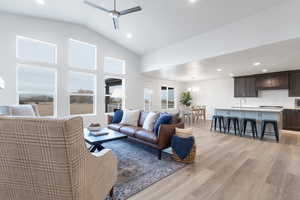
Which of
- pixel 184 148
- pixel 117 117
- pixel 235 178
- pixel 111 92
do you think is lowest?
pixel 235 178

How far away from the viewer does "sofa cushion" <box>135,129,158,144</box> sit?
111 inches

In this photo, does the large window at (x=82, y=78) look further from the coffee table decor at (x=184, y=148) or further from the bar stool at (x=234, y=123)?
the bar stool at (x=234, y=123)

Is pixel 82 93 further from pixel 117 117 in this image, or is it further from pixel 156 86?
pixel 156 86

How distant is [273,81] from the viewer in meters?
6.01

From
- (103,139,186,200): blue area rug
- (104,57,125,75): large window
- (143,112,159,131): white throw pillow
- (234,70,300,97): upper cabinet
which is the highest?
(104,57,125,75): large window

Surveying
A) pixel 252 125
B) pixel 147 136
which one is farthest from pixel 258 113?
pixel 147 136

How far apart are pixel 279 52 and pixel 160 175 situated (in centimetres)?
428

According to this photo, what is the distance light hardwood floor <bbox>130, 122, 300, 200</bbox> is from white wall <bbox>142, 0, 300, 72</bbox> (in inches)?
99.4

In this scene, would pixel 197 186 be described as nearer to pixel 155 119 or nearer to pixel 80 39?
pixel 155 119

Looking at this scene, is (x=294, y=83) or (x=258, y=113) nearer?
(x=258, y=113)

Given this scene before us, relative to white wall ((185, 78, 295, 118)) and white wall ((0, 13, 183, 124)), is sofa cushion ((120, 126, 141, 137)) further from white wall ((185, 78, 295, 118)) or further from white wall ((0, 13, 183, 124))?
white wall ((185, 78, 295, 118))

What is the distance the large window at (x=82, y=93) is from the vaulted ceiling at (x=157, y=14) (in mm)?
1825

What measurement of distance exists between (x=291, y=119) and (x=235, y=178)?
5.38 metres

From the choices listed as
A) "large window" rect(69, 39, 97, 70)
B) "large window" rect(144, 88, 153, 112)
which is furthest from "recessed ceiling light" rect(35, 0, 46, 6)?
"large window" rect(144, 88, 153, 112)
